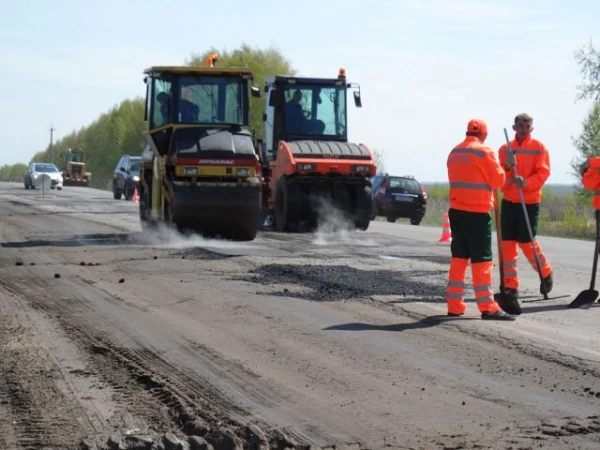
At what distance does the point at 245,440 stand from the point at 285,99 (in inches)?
680

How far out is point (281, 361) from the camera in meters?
8.16

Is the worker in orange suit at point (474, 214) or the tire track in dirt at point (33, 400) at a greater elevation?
the worker in orange suit at point (474, 214)

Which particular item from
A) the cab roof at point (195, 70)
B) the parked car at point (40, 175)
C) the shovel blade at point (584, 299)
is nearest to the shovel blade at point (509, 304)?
the shovel blade at point (584, 299)

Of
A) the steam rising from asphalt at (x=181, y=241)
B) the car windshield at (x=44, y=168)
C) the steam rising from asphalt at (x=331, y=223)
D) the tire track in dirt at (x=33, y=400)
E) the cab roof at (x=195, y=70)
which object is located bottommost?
the tire track in dirt at (x=33, y=400)

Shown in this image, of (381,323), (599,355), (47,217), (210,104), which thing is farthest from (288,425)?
(47,217)

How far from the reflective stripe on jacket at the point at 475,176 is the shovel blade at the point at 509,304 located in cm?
91

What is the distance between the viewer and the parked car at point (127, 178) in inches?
1833

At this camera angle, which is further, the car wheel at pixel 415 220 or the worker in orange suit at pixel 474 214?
the car wheel at pixel 415 220

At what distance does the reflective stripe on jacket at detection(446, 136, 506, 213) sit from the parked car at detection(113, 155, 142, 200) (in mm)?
36063

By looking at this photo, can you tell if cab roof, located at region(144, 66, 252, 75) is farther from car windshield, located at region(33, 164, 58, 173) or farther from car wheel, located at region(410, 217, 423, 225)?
car windshield, located at region(33, 164, 58, 173)

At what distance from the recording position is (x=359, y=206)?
22.2 meters

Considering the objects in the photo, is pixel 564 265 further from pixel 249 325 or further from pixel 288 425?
pixel 288 425

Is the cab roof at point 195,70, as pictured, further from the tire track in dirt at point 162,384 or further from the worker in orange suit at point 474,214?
the tire track in dirt at point 162,384

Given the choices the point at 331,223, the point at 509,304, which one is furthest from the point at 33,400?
the point at 331,223
